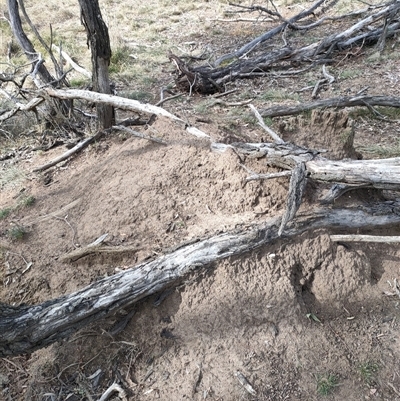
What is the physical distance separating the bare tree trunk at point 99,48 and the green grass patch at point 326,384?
3583 millimetres

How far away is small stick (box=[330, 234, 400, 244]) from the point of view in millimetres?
2629

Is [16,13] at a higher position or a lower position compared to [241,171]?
higher

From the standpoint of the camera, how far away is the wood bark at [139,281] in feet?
7.59

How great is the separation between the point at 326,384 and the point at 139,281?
4.08 feet

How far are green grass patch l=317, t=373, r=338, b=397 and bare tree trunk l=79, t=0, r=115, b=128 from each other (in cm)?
358

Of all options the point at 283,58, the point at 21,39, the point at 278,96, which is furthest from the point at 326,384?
the point at 283,58

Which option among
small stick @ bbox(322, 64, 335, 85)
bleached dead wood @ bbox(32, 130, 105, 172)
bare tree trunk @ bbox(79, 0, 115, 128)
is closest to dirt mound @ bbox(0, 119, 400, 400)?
bleached dead wood @ bbox(32, 130, 105, 172)

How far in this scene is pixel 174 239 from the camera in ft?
9.68

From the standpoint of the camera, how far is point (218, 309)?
263 cm

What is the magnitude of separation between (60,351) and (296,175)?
1868mm

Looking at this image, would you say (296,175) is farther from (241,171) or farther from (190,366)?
(190,366)

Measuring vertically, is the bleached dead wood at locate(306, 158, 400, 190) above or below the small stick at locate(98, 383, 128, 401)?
above

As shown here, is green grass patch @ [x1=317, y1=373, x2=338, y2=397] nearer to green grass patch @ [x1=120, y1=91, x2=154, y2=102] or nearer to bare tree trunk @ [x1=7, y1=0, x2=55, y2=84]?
bare tree trunk @ [x1=7, y1=0, x2=55, y2=84]

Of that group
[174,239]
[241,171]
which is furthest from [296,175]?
[174,239]
